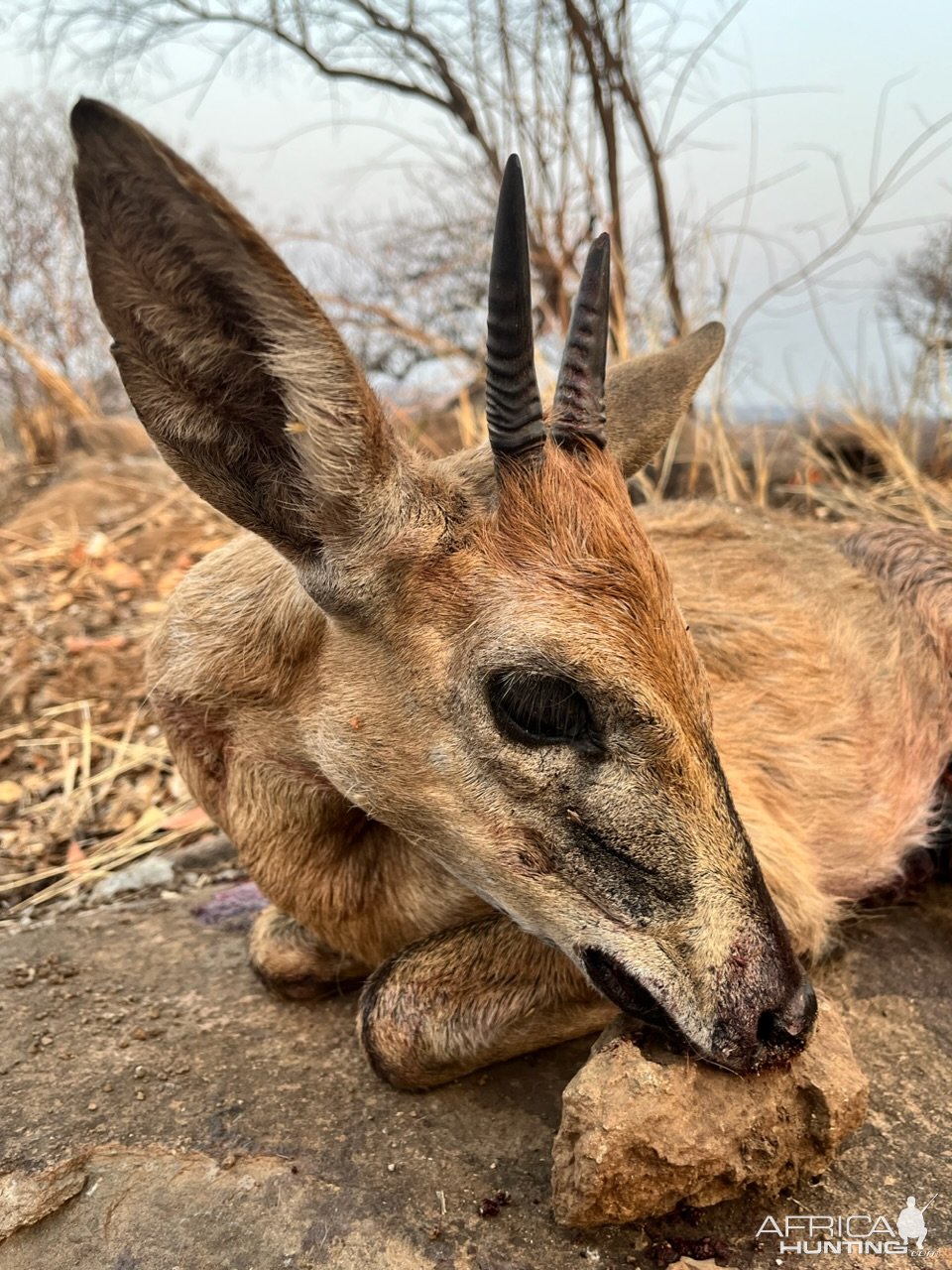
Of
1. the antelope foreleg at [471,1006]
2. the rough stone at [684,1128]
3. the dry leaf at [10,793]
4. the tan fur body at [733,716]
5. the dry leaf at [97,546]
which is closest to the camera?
the rough stone at [684,1128]

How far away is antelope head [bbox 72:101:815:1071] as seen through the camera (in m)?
1.81

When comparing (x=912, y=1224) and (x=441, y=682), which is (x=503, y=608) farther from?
(x=912, y=1224)

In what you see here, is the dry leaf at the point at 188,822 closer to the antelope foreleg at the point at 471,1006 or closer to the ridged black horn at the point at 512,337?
the antelope foreleg at the point at 471,1006

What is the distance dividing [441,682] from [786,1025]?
3.13 ft

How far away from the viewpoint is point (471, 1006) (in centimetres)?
234

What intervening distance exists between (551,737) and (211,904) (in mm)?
2028

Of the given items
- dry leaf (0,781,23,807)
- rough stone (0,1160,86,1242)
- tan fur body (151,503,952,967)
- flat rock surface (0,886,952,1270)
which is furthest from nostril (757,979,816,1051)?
dry leaf (0,781,23,807)

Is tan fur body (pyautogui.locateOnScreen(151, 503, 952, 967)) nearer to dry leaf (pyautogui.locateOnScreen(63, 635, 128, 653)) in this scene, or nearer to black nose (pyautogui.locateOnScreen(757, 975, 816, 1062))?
black nose (pyautogui.locateOnScreen(757, 975, 816, 1062))

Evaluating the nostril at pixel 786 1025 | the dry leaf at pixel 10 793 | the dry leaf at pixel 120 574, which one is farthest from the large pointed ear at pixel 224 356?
the dry leaf at pixel 120 574

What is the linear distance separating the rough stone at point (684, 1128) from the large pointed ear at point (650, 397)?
62.1 inches

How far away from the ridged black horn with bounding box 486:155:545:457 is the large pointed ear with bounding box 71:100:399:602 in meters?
0.26

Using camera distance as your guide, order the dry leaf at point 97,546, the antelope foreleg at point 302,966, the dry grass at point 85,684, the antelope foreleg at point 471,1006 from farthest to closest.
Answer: the dry leaf at point 97,546
the dry grass at point 85,684
the antelope foreleg at point 302,966
the antelope foreleg at point 471,1006

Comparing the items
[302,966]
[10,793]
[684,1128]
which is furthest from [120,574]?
[684,1128]

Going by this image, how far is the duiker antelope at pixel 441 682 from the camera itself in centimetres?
181
